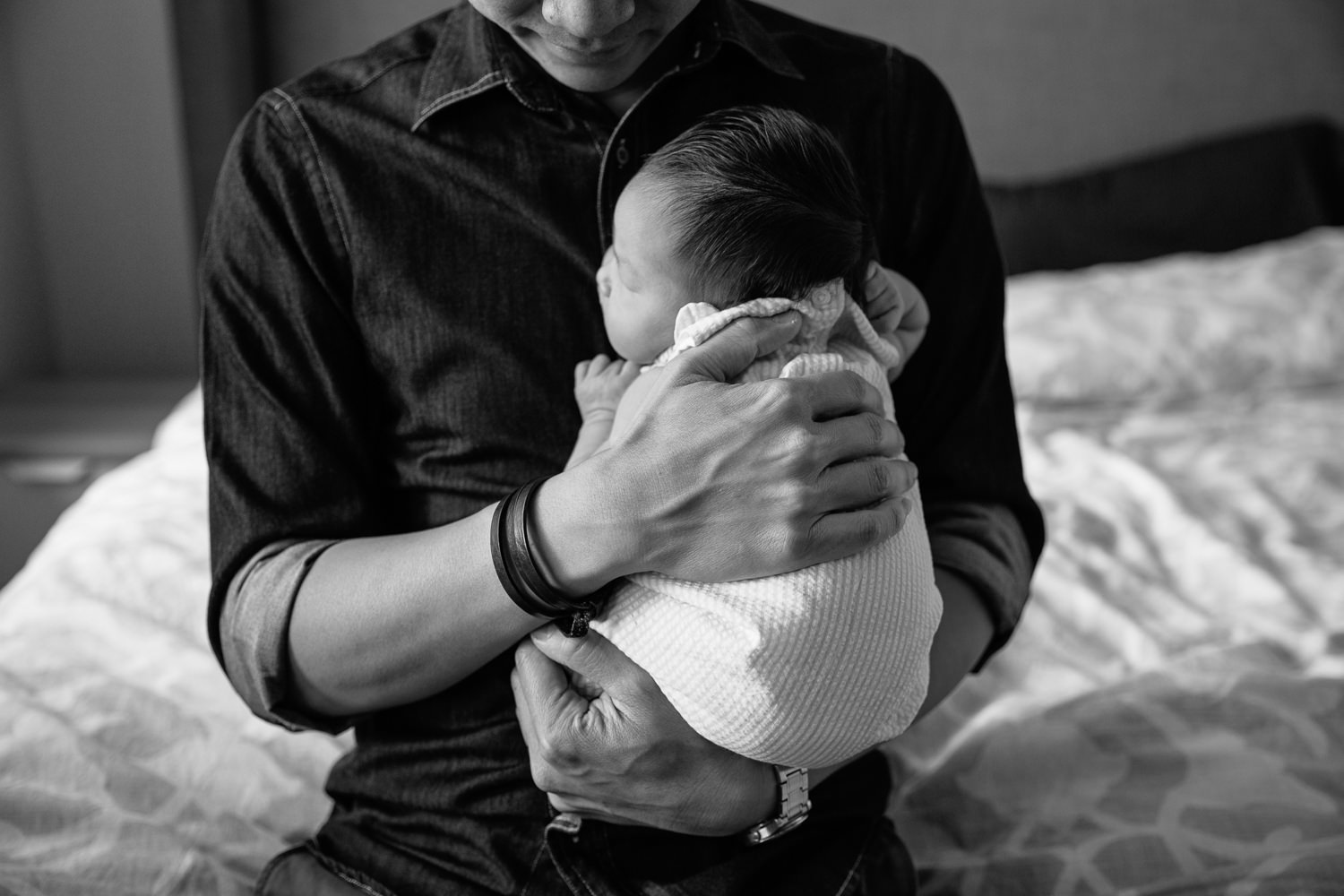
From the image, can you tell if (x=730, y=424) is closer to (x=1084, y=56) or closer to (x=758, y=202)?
(x=758, y=202)

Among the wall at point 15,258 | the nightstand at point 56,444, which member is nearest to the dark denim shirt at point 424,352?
the nightstand at point 56,444

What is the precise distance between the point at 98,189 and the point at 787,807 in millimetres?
2647

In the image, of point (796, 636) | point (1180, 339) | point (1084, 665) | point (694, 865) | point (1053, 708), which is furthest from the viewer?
point (1180, 339)

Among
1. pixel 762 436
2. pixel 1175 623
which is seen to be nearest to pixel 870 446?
pixel 762 436

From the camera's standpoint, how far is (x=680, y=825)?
2.94 feet

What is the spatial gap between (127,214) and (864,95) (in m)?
2.42

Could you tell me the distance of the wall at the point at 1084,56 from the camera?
9.43 ft

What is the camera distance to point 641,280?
0.88 metres

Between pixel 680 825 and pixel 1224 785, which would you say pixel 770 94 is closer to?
pixel 680 825

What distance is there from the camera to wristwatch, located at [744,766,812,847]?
3.00 feet

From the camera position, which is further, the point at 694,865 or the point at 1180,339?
the point at 1180,339

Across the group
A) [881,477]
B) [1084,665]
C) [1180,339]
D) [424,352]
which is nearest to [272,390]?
[424,352]

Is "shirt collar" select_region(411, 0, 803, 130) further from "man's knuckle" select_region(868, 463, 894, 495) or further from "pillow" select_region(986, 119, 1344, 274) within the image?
"pillow" select_region(986, 119, 1344, 274)

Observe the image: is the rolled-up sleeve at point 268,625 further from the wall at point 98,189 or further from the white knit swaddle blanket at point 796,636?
the wall at point 98,189
